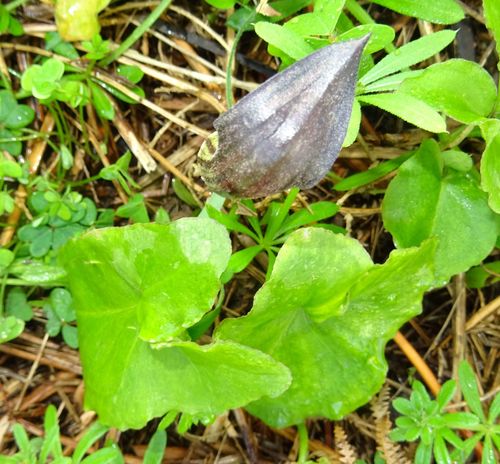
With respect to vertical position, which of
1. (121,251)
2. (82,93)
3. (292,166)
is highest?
(292,166)

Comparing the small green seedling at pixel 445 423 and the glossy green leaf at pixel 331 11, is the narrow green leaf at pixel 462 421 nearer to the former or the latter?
the small green seedling at pixel 445 423

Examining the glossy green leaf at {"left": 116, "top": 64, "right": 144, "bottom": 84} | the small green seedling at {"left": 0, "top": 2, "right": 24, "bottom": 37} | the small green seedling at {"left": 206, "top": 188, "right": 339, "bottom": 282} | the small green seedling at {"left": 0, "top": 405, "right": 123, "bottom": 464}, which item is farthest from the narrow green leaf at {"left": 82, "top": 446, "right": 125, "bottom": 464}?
the small green seedling at {"left": 0, "top": 2, "right": 24, "bottom": 37}

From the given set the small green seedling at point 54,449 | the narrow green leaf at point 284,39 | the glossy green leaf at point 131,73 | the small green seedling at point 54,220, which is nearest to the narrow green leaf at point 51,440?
the small green seedling at point 54,449

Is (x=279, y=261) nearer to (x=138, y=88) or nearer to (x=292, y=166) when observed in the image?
(x=292, y=166)

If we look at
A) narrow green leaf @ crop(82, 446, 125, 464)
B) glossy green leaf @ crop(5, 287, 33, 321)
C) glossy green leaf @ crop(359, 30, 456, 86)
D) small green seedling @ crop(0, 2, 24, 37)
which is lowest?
narrow green leaf @ crop(82, 446, 125, 464)

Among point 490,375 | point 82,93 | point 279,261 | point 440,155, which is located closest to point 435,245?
point 440,155

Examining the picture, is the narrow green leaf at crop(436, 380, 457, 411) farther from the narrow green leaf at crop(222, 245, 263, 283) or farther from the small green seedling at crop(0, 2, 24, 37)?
the small green seedling at crop(0, 2, 24, 37)
